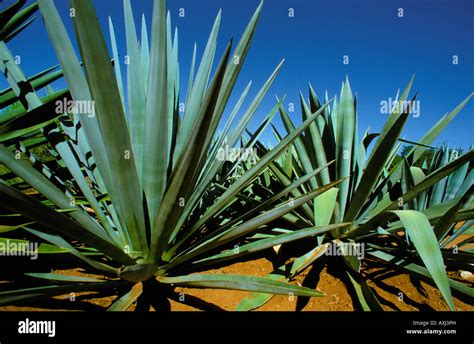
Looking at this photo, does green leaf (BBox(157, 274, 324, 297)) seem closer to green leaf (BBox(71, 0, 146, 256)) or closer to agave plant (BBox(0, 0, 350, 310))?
agave plant (BBox(0, 0, 350, 310))

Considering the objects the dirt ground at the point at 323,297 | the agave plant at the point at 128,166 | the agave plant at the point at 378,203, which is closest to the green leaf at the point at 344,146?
the agave plant at the point at 378,203

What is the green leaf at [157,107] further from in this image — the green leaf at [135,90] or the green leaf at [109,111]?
the green leaf at [135,90]

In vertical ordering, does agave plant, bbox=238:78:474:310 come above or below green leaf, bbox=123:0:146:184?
below

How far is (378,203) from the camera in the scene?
1.45 meters

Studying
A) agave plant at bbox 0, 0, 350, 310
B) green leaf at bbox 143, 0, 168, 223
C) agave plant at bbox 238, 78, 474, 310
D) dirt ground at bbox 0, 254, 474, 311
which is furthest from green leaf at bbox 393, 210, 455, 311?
green leaf at bbox 143, 0, 168, 223

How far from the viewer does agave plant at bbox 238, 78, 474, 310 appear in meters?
0.98

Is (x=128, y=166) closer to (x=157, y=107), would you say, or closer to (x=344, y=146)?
(x=157, y=107)

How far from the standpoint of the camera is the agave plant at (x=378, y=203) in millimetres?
985

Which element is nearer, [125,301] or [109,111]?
[109,111]

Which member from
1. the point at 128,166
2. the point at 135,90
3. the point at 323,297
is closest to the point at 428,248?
the point at 323,297

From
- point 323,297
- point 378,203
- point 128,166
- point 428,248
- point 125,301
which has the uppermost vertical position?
point 128,166

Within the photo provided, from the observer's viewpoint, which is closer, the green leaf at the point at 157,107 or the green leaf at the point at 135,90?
the green leaf at the point at 157,107

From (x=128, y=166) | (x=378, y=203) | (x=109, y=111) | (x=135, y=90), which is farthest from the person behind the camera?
(x=378, y=203)

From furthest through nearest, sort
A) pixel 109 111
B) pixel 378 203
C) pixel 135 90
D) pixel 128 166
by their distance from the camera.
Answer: pixel 378 203 → pixel 135 90 → pixel 128 166 → pixel 109 111
